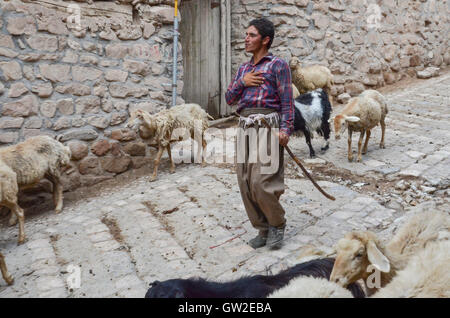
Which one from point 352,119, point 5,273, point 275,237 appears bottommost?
point 5,273

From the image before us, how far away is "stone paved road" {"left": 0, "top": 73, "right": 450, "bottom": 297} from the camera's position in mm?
3594

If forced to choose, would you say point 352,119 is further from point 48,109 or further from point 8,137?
point 8,137

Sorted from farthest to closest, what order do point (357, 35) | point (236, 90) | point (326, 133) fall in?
1. point (357, 35)
2. point (326, 133)
3. point (236, 90)

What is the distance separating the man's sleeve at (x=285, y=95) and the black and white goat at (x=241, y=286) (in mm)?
1406

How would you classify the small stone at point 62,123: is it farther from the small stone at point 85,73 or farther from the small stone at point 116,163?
the small stone at point 116,163

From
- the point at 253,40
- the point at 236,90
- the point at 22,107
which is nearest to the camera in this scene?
the point at 253,40

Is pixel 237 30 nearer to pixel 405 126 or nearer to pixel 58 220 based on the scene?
pixel 405 126

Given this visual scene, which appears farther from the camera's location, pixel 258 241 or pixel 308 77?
pixel 308 77

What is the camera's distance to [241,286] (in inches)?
102

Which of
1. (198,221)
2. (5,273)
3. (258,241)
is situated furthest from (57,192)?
(258,241)

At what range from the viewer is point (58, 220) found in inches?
197

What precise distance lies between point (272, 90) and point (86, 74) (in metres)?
3.35

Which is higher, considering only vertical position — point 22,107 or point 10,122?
point 22,107

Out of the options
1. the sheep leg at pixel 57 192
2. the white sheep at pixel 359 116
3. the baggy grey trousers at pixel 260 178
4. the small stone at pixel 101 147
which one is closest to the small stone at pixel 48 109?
the small stone at pixel 101 147
